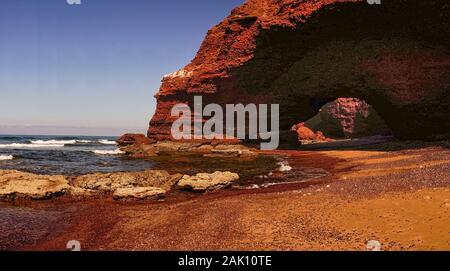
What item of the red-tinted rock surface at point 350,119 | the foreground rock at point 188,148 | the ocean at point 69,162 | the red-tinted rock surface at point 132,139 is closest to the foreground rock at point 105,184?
the ocean at point 69,162

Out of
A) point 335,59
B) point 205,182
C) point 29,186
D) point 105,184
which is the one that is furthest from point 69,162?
point 335,59

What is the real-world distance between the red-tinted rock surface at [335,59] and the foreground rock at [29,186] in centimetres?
2995

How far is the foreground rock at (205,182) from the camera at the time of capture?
1783cm

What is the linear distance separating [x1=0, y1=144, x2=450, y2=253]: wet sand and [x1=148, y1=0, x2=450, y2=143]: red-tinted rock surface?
20397 millimetres

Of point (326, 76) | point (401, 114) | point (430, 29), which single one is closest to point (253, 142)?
point (326, 76)

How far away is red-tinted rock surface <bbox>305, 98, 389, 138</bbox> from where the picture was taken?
6695 centimetres

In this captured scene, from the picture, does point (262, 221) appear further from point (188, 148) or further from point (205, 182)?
point (188, 148)

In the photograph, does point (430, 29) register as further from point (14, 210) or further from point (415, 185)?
point (14, 210)

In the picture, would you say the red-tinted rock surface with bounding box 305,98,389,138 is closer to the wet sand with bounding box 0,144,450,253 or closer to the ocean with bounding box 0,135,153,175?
the ocean with bounding box 0,135,153,175

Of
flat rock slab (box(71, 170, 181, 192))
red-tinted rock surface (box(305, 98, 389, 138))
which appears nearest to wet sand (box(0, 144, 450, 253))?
flat rock slab (box(71, 170, 181, 192))

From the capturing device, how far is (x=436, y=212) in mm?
9172

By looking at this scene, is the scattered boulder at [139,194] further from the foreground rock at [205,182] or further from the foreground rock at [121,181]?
the foreground rock at [205,182]

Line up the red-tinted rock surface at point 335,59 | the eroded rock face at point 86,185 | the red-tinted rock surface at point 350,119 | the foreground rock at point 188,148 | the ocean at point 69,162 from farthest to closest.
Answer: the red-tinted rock surface at point 350,119 → the foreground rock at point 188,148 → the red-tinted rock surface at point 335,59 → the ocean at point 69,162 → the eroded rock face at point 86,185

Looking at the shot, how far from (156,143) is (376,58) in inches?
1369
